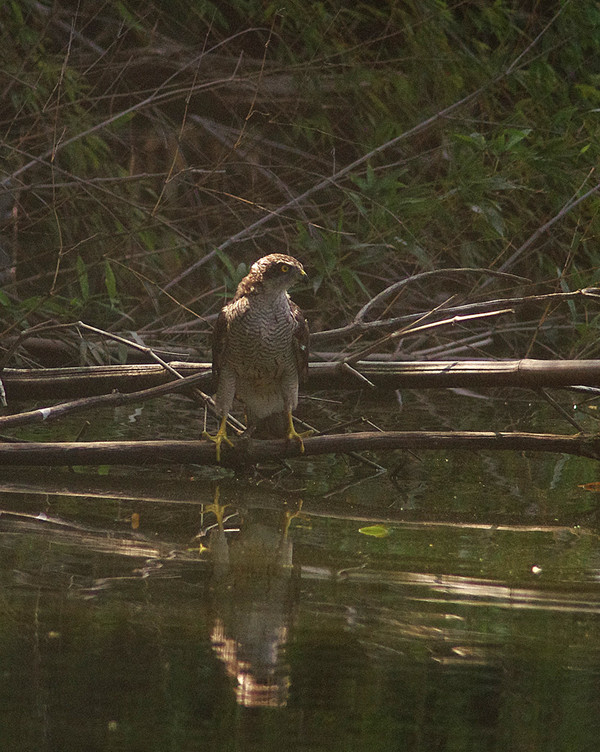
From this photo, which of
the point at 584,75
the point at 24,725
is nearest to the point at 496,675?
the point at 24,725

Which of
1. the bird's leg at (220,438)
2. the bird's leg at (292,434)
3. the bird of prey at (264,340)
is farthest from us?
the bird of prey at (264,340)

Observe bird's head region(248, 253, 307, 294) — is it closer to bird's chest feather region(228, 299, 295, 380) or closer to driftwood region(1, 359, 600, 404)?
bird's chest feather region(228, 299, 295, 380)

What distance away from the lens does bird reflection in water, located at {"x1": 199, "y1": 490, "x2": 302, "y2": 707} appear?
1.86 meters

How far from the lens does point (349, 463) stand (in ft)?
13.5

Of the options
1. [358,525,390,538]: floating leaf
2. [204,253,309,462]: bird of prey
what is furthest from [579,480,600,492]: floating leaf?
[204,253,309,462]: bird of prey

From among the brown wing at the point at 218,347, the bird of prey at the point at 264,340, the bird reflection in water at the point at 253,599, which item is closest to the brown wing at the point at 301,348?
the bird of prey at the point at 264,340

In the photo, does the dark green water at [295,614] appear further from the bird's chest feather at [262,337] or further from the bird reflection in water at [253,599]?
the bird's chest feather at [262,337]

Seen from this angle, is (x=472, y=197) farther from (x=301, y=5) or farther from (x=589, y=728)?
(x=589, y=728)

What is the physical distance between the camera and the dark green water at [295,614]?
1691 mm

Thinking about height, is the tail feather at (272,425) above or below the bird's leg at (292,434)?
below

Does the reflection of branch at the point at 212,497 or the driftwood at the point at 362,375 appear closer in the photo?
the reflection of branch at the point at 212,497

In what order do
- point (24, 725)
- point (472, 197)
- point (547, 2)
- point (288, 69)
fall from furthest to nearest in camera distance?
point (547, 2) < point (288, 69) < point (472, 197) < point (24, 725)

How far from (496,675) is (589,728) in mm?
234

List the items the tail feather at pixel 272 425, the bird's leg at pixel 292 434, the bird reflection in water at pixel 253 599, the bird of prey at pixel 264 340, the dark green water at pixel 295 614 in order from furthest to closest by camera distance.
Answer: the tail feather at pixel 272 425 < the bird of prey at pixel 264 340 < the bird's leg at pixel 292 434 < the bird reflection in water at pixel 253 599 < the dark green water at pixel 295 614
